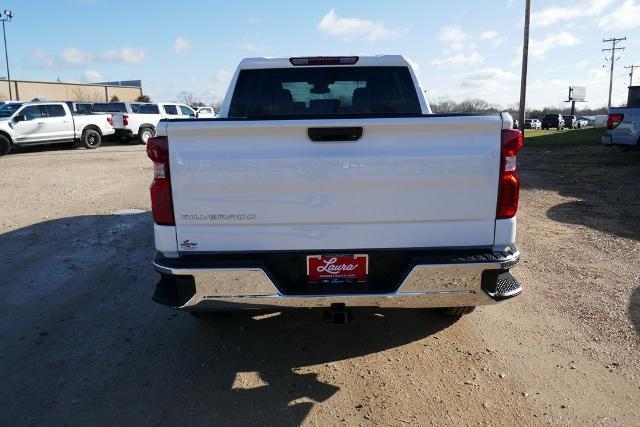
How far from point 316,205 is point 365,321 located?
160 centimetres

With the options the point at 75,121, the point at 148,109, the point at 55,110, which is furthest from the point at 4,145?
the point at 148,109

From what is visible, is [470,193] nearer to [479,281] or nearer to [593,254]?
[479,281]

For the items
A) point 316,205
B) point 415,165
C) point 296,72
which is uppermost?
point 296,72

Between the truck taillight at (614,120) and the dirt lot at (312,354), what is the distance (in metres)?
8.66

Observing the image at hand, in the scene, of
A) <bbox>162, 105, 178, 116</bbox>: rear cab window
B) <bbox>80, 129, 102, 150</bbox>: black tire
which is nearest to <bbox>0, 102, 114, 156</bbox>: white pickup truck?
<bbox>80, 129, 102, 150</bbox>: black tire

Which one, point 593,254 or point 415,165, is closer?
point 415,165

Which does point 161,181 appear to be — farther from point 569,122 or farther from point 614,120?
point 569,122

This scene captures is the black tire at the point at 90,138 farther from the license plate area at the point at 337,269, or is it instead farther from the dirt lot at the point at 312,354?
the license plate area at the point at 337,269

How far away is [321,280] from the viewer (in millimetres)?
2977

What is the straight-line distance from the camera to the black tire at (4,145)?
17.8 m

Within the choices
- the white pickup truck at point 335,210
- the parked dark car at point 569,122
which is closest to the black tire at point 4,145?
the white pickup truck at point 335,210

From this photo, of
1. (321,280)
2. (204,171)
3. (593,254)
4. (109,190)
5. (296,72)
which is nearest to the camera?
(204,171)

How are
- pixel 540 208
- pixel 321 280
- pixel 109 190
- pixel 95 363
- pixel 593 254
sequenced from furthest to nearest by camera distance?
pixel 109 190
pixel 540 208
pixel 593 254
pixel 95 363
pixel 321 280

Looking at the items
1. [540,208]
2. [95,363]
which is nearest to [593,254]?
[540,208]
